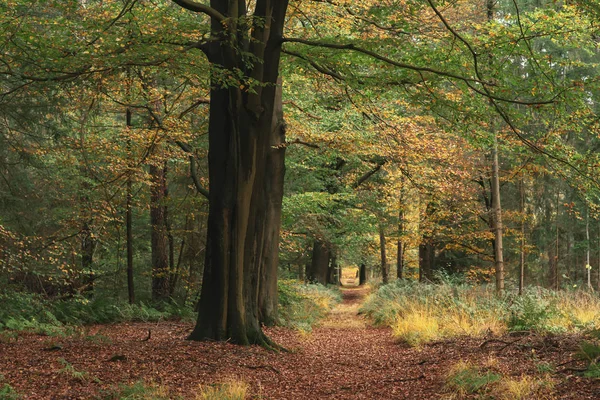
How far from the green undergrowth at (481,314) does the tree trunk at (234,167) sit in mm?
3312

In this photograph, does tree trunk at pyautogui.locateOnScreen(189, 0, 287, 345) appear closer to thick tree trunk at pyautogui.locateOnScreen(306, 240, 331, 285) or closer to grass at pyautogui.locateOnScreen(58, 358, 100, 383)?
grass at pyautogui.locateOnScreen(58, 358, 100, 383)

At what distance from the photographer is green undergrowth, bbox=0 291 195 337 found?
29.9 feet

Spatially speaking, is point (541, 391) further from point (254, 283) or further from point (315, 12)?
point (315, 12)

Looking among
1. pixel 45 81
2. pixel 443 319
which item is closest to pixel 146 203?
pixel 45 81

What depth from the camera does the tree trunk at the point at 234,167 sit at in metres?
8.11

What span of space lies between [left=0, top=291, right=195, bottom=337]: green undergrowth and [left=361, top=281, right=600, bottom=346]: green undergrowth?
497 cm

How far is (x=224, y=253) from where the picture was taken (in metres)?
8.09

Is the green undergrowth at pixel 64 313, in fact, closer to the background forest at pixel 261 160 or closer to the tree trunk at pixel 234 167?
the background forest at pixel 261 160

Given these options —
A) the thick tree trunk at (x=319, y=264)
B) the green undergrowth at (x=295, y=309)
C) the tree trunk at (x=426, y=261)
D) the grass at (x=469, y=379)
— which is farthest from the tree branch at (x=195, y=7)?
the thick tree trunk at (x=319, y=264)

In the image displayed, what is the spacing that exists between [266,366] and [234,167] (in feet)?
9.70


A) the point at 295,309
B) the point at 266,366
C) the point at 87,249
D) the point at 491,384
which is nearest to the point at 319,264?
the point at 295,309

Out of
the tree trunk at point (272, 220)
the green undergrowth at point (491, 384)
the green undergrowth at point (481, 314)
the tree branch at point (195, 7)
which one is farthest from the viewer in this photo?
the tree trunk at point (272, 220)

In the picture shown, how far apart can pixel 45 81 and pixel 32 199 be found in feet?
20.0

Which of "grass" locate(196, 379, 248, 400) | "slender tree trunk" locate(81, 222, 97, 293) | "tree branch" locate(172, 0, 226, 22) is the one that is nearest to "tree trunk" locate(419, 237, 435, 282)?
"slender tree trunk" locate(81, 222, 97, 293)
